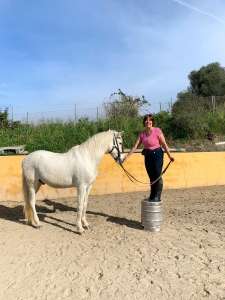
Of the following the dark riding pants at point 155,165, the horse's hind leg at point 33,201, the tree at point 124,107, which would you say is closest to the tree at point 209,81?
the tree at point 124,107

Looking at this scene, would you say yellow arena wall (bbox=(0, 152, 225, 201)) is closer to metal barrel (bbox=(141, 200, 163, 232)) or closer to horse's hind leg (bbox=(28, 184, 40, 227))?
horse's hind leg (bbox=(28, 184, 40, 227))

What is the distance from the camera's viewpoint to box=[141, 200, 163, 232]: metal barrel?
676 cm

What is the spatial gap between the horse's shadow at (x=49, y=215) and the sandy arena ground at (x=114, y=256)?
2cm

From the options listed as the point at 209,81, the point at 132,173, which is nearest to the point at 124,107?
the point at 132,173

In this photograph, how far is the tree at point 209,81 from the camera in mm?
37000

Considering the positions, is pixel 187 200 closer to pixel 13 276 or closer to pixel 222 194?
pixel 222 194

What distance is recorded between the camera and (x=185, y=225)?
23.3 feet

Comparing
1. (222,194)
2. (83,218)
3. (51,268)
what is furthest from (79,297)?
(222,194)

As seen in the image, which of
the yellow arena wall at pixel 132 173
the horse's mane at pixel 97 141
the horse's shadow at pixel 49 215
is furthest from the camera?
the yellow arena wall at pixel 132 173

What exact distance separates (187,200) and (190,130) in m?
8.06

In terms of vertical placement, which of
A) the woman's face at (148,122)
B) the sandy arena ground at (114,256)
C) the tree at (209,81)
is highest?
the tree at (209,81)

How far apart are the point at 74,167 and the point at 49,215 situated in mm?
1427

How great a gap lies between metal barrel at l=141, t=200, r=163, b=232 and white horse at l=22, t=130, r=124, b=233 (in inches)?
35.4

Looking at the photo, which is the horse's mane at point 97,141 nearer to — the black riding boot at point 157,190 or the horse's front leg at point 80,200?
the horse's front leg at point 80,200
